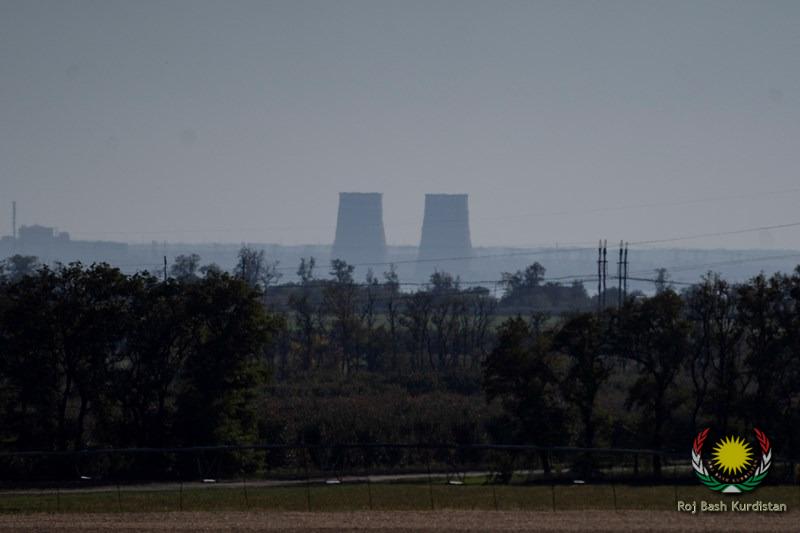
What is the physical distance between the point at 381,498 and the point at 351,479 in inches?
366

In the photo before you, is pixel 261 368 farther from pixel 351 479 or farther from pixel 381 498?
pixel 381 498

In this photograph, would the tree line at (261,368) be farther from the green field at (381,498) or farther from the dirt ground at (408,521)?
the dirt ground at (408,521)

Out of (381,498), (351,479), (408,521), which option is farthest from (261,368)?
(408,521)

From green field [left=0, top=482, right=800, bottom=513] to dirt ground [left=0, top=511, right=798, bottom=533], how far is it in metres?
1.37

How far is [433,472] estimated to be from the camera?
4828cm

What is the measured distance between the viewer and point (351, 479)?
149 feet

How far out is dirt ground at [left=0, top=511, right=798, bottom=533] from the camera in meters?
29.0

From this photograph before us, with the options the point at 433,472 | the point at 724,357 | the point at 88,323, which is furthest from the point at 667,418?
the point at 88,323

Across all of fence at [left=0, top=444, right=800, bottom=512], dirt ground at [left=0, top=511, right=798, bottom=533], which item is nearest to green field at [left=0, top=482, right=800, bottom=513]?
fence at [left=0, top=444, right=800, bottom=512]

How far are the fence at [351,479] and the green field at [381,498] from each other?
5 centimetres

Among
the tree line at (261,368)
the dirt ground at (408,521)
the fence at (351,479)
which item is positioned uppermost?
the tree line at (261,368)

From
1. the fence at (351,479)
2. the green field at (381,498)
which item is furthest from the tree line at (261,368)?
the green field at (381,498)

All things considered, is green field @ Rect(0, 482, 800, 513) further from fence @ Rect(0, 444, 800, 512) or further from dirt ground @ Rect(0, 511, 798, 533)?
dirt ground @ Rect(0, 511, 798, 533)

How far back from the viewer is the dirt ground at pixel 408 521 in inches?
1142
